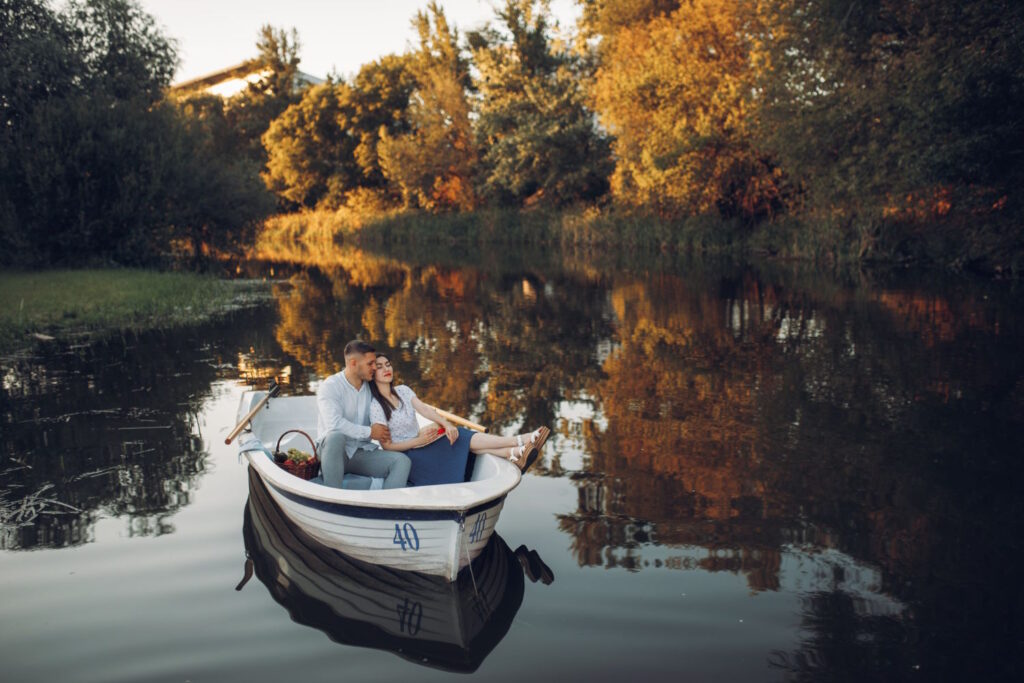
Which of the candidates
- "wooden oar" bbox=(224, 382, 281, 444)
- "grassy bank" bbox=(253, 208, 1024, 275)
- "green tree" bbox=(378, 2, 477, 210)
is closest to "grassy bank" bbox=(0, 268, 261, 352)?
"wooden oar" bbox=(224, 382, 281, 444)

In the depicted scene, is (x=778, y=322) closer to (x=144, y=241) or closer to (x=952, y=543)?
(x=952, y=543)

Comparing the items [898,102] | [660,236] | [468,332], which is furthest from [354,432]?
[660,236]

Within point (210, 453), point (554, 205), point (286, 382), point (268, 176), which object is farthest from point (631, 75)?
point (268, 176)

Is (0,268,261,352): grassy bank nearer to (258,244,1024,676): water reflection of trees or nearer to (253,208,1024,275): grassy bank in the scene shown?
(258,244,1024,676): water reflection of trees

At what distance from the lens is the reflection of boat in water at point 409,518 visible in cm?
543

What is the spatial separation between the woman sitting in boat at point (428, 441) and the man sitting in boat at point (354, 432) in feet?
0.32

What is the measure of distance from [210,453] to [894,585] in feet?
21.5

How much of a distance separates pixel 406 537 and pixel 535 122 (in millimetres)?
42877

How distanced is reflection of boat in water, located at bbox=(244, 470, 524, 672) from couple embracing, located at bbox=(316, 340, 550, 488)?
64 centimetres

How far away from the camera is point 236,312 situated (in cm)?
2059

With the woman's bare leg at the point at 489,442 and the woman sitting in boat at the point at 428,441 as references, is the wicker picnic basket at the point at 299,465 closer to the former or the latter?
the woman sitting in boat at the point at 428,441

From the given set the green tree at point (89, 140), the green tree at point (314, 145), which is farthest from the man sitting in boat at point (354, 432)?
the green tree at point (314, 145)

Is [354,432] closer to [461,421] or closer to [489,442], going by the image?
[461,421]

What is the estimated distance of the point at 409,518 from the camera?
547cm
